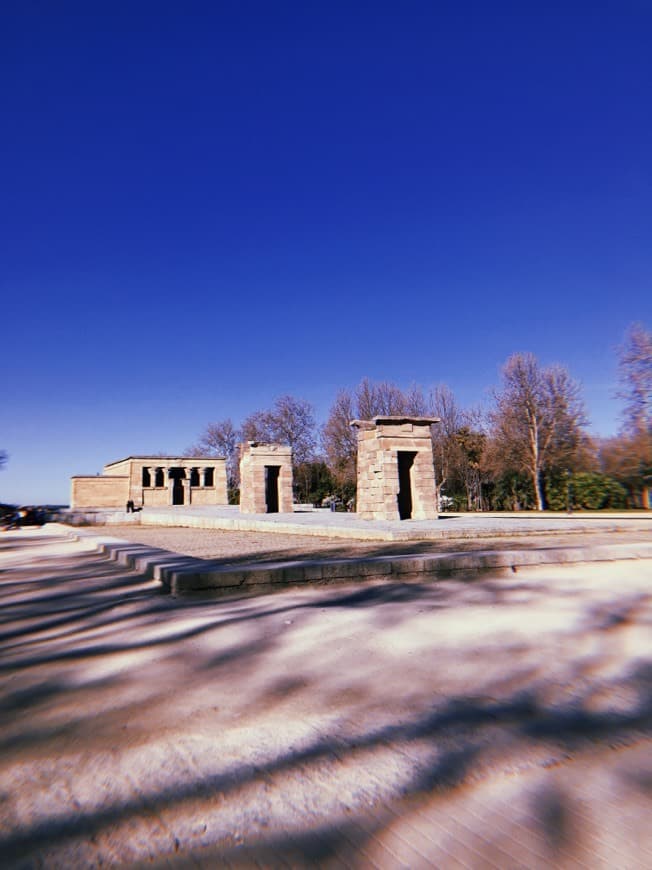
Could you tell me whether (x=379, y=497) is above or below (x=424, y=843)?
above

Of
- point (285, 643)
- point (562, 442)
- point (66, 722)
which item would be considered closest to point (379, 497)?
point (285, 643)

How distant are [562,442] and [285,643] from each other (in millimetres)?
30649

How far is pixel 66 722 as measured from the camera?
85.8 inches

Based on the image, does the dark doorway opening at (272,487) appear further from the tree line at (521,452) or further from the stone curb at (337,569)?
the stone curb at (337,569)

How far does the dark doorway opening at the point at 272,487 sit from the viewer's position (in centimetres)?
2350

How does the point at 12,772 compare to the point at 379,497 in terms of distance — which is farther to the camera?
the point at 379,497

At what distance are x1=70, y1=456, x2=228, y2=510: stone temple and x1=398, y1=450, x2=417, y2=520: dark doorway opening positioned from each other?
26.2 meters

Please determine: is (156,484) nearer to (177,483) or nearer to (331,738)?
(177,483)

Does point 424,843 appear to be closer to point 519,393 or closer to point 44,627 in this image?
point 44,627

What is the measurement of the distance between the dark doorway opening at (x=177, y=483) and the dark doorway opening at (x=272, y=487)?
61.6 feet

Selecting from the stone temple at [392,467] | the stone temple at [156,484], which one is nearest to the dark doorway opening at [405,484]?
the stone temple at [392,467]

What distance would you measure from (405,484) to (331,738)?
51.2 feet

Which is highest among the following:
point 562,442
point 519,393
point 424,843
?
point 519,393

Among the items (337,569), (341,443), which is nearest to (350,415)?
(341,443)
